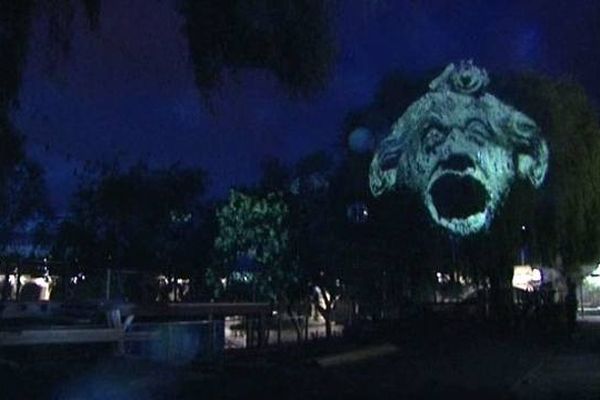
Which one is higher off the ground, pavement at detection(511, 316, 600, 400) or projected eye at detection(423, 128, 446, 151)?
projected eye at detection(423, 128, 446, 151)

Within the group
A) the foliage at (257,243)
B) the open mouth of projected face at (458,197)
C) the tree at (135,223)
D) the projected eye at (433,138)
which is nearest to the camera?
the open mouth of projected face at (458,197)

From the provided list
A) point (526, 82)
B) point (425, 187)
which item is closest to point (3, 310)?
point (425, 187)

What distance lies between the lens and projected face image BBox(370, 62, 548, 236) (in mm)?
29922

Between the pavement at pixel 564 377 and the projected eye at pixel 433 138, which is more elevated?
the projected eye at pixel 433 138

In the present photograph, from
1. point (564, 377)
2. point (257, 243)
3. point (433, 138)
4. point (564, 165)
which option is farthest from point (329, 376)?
point (564, 165)

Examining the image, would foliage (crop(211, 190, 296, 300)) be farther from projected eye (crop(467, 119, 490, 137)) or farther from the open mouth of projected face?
projected eye (crop(467, 119, 490, 137))

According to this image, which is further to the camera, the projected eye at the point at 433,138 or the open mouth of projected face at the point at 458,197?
the projected eye at the point at 433,138

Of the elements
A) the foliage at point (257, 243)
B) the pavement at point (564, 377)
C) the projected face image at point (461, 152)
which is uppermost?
the projected face image at point (461, 152)

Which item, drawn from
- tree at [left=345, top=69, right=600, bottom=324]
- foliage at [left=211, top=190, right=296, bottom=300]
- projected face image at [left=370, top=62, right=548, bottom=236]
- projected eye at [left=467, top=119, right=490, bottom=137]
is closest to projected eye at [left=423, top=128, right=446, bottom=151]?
projected face image at [left=370, top=62, right=548, bottom=236]

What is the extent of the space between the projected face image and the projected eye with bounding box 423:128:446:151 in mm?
31

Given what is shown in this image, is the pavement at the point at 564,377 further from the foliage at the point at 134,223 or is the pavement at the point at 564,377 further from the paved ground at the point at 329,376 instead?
the foliage at the point at 134,223

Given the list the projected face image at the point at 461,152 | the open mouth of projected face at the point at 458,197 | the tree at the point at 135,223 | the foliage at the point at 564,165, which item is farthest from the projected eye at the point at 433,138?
the tree at the point at 135,223

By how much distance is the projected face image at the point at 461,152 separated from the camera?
29.9 metres

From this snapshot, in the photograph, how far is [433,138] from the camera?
100 ft
